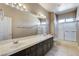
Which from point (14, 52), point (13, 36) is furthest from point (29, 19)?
point (14, 52)

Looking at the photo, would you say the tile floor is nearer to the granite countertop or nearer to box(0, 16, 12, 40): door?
the granite countertop

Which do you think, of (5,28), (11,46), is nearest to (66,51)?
(11,46)

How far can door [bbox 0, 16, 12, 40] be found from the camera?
1778 millimetres

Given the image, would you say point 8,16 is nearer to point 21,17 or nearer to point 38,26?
point 21,17

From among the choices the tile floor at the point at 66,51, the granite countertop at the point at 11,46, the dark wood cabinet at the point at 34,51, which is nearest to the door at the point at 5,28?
the granite countertop at the point at 11,46

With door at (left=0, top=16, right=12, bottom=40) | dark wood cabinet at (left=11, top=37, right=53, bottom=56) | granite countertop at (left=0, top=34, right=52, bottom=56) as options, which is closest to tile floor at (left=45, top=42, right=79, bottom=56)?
dark wood cabinet at (left=11, top=37, right=53, bottom=56)

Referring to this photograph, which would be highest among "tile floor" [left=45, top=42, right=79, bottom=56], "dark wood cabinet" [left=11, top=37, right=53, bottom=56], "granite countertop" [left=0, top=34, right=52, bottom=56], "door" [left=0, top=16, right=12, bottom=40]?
"door" [left=0, top=16, right=12, bottom=40]

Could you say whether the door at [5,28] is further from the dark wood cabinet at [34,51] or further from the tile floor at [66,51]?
the tile floor at [66,51]

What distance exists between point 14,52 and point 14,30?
110 cm

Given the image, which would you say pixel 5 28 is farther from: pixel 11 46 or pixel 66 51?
pixel 66 51

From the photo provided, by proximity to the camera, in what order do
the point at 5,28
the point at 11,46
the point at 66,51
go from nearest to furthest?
the point at 11,46
the point at 5,28
the point at 66,51

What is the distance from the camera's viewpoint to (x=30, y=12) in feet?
9.96

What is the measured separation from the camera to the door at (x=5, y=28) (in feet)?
5.83

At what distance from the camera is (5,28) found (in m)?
1.87
